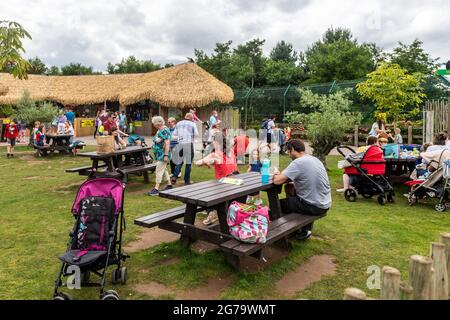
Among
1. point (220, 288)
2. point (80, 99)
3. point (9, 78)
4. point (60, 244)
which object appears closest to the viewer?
point (220, 288)

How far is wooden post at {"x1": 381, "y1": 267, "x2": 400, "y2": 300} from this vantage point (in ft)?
7.56

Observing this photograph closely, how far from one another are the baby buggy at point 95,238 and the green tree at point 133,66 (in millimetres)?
44421

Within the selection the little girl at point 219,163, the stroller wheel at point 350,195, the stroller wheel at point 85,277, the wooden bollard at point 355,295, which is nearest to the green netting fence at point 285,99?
the stroller wheel at point 350,195

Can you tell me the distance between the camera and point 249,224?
12.3 feet

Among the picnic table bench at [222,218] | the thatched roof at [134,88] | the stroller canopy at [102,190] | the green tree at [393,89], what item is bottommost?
the picnic table bench at [222,218]

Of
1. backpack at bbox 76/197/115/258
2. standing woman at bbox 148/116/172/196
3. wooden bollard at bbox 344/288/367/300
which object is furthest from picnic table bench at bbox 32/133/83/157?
wooden bollard at bbox 344/288/367/300

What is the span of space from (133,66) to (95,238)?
4611 centimetres

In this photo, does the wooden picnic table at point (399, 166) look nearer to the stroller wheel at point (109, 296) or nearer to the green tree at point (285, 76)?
the stroller wheel at point (109, 296)

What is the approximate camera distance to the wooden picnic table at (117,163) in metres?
7.89

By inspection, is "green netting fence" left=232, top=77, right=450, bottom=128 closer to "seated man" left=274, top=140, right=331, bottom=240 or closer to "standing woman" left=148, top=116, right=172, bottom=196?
"standing woman" left=148, top=116, right=172, bottom=196

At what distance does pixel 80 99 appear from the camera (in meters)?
25.2
